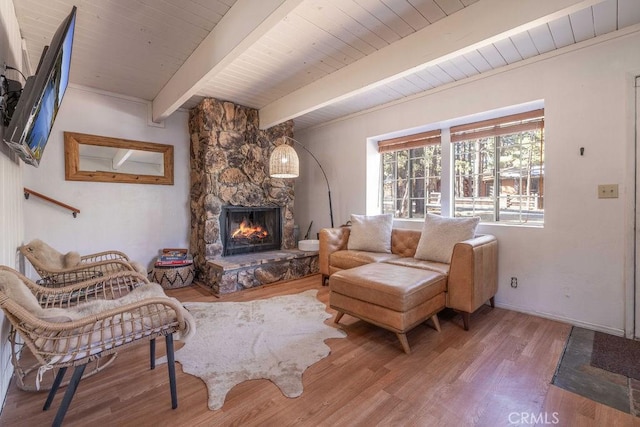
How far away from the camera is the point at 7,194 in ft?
5.69

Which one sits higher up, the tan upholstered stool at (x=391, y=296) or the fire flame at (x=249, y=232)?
the fire flame at (x=249, y=232)

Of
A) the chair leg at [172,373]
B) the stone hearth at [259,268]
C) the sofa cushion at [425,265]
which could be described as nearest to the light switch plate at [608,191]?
the sofa cushion at [425,265]

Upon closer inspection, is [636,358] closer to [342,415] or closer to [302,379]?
[342,415]

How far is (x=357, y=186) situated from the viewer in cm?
420

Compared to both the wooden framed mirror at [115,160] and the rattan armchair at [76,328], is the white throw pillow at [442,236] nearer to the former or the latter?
the rattan armchair at [76,328]

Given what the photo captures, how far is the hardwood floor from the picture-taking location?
1.41m

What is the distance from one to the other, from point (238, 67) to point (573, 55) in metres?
2.94

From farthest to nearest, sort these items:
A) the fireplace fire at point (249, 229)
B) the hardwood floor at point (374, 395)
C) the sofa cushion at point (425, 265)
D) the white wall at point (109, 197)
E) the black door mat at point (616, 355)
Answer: the fireplace fire at point (249, 229)
the white wall at point (109, 197)
the sofa cushion at point (425, 265)
the black door mat at point (616, 355)
the hardwood floor at point (374, 395)

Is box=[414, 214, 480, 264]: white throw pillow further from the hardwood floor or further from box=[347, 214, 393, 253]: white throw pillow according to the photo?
the hardwood floor

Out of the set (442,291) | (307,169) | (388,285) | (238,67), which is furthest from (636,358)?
(307,169)

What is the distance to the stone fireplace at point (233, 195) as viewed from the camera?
358 cm

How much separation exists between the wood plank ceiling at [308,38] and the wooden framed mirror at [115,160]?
642mm

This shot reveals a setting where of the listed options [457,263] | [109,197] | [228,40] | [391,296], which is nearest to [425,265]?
[457,263]

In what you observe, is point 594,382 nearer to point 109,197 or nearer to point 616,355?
point 616,355
